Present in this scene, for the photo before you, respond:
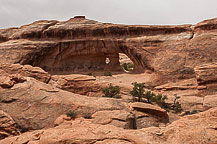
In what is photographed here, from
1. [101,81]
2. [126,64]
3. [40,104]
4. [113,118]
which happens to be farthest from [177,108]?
[126,64]

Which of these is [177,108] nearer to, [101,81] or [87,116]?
[101,81]

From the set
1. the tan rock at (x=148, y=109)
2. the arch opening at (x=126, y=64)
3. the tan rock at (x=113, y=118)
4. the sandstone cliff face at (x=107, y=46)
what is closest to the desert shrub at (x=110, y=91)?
the tan rock at (x=148, y=109)

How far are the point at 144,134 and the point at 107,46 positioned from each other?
21653mm

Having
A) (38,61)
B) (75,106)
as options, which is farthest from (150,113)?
(38,61)

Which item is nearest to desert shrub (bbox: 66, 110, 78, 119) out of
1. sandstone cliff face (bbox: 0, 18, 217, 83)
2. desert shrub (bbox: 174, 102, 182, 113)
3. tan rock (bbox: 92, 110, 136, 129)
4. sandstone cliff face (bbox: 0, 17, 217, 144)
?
sandstone cliff face (bbox: 0, 17, 217, 144)

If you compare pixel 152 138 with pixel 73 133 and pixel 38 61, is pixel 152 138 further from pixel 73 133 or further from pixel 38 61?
pixel 38 61

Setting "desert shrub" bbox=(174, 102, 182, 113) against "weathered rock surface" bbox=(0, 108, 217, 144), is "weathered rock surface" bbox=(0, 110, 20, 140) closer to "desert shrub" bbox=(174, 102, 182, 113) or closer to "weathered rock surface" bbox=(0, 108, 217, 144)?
"weathered rock surface" bbox=(0, 108, 217, 144)

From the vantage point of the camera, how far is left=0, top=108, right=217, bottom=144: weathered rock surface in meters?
7.42

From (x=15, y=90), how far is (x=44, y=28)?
1807 centimetres

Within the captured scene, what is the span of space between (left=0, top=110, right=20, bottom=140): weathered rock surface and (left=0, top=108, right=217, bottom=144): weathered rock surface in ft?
4.84

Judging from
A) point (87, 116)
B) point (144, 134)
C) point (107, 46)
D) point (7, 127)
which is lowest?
point (7, 127)

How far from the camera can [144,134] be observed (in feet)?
26.0

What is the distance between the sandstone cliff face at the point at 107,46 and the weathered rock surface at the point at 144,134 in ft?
50.0

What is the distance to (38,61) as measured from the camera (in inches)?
1096
